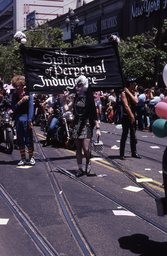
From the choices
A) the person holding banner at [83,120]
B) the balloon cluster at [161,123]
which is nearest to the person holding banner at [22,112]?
the person holding banner at [83,120]

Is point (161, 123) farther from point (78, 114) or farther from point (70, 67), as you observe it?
point (70, 67)

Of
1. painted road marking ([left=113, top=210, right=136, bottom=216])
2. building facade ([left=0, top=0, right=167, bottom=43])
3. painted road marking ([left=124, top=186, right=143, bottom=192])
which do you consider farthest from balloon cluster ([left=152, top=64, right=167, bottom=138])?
building facade ([left=0, top=0, right=167, bottom=43])

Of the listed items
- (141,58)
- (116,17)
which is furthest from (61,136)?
(116,17)

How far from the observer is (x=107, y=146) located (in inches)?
593

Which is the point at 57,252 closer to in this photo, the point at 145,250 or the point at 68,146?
the point at 145,250

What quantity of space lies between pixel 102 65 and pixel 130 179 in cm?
347

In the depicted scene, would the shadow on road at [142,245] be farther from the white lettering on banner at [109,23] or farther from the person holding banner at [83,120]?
the white lettering on banner at [109,23]

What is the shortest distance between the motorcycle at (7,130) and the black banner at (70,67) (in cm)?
197

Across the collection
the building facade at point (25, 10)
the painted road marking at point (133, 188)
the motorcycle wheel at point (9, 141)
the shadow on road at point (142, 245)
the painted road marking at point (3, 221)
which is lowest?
the shadow on road at point (142, 245)

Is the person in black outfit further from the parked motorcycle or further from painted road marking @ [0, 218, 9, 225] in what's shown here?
painted road marking @ [0, 218, 9, 225]

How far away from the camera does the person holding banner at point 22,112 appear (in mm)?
11188

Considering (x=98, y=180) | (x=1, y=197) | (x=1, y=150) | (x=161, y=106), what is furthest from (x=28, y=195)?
(x=1, y=150)

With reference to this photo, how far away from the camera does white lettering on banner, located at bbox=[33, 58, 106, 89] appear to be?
473 inches

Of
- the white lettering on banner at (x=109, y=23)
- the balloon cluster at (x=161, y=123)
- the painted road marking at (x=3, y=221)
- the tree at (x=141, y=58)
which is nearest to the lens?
the balloon cluster at (x=161, y=123)
